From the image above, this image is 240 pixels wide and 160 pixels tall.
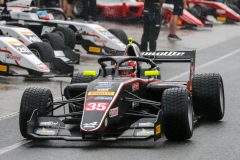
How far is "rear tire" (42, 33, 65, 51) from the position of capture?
691 inches

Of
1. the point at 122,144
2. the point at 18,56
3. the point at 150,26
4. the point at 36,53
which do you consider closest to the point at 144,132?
the point at 122,144

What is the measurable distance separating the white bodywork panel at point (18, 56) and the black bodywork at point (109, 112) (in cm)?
440

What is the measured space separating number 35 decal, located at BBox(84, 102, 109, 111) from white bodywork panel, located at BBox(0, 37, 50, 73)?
5712mm

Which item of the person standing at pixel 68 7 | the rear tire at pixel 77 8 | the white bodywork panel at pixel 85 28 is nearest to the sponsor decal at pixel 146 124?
the white bodywork panel at pixel 85 28

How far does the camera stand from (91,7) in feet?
85.2

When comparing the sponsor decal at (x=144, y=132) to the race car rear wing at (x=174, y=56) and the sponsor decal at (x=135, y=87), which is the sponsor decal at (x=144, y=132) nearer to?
the sponsor decal at (x=135, y=87)

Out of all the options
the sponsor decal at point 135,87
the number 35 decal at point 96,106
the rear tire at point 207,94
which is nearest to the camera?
the number 35 decal at point 96,106

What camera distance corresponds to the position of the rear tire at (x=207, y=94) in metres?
10.8

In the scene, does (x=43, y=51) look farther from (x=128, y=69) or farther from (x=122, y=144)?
(x=122, y=144)

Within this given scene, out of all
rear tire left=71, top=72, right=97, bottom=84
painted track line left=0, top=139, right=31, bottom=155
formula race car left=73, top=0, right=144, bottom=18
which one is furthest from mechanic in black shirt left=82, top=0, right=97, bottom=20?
painted track line left=0, top=139, right=31, bottom=155

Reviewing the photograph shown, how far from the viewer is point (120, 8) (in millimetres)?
28266

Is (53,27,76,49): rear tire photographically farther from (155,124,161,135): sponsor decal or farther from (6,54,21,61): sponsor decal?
(155,124,161,135): sponsor decal

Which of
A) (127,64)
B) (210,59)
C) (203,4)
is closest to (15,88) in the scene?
(127,64)

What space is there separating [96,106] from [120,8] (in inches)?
748
